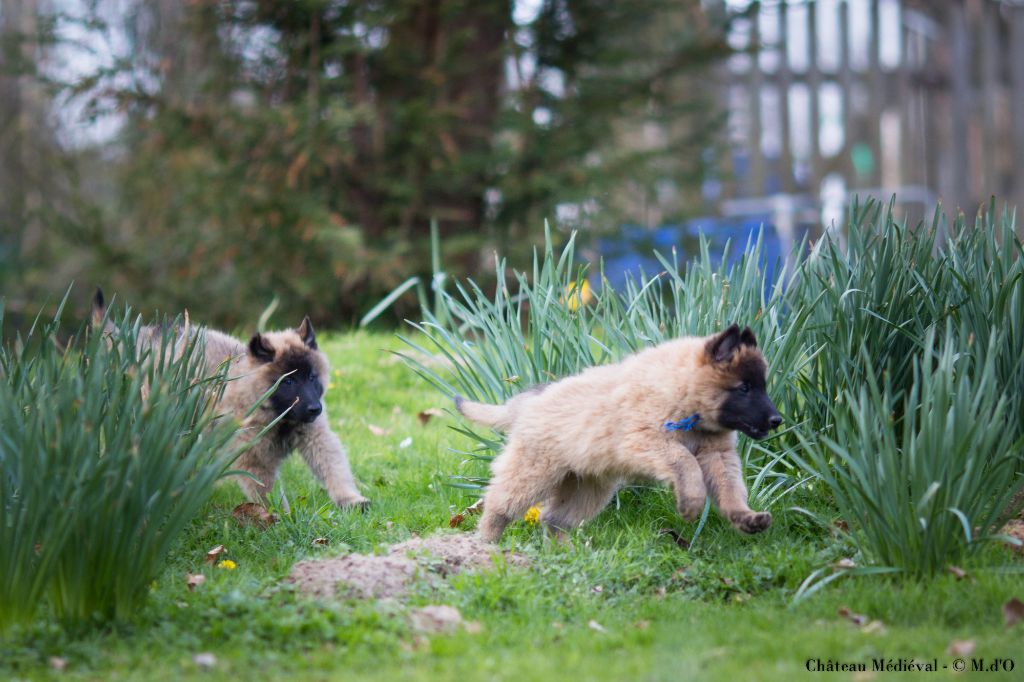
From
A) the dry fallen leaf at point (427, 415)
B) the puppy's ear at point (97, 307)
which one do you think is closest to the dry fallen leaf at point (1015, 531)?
the dry fallen leaf at point (427, 415)

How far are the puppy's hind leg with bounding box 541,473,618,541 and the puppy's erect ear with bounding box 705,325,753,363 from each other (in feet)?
2.76

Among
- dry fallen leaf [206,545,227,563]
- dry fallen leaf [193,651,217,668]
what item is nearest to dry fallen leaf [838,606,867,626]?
→ dry fallen leaf [193,651,217,668]

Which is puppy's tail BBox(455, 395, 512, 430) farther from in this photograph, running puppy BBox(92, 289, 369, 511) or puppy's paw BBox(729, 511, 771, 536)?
puppy's paw BBox(729, 511, 771, 536)

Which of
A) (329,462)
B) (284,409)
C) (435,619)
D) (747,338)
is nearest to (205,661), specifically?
(435,619)

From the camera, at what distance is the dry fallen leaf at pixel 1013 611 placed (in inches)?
144

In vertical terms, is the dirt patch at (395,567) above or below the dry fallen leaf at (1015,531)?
above

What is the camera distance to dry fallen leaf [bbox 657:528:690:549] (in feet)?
15.4

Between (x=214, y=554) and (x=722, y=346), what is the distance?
95.8 inches

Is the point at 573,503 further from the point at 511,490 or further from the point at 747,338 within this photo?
the point at 747,338

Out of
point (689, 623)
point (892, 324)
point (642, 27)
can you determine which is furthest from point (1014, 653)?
point (642, 27)

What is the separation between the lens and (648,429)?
4395mm

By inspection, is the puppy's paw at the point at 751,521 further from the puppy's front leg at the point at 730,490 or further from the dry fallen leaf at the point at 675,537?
the dry fallen leaf at the point at 675,537

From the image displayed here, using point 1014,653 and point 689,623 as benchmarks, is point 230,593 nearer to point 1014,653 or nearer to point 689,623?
point 689,623

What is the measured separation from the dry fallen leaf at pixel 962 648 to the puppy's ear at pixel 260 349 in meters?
3.93
